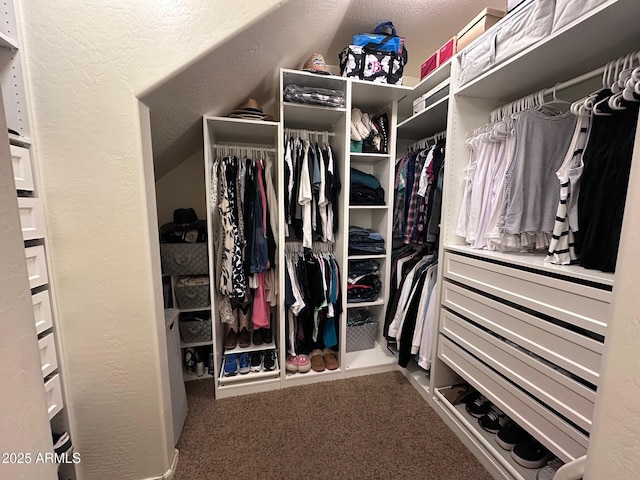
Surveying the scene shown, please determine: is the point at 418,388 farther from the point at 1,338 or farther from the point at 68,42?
the point at 68,42

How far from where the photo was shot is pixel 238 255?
166 centimetres

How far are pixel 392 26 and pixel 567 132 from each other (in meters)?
1.27

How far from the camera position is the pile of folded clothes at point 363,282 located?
2.00 meters

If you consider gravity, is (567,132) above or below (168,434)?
above

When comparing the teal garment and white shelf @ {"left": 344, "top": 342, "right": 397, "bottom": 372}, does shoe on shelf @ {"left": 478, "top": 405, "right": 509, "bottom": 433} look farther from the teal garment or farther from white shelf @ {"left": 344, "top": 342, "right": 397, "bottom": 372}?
the teal garment

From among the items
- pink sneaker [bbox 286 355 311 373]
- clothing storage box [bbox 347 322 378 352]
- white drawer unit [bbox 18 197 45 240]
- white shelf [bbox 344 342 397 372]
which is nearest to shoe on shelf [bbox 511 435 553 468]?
white shelf [bbox 344 342 397 372]

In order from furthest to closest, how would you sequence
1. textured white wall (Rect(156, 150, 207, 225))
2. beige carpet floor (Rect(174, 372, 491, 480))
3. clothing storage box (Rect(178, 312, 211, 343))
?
textured white wall (Rect(156, 150, 207, 225)) → clothing storage box (Rect(178, 312, 211, 343)) → beige carpet floor (Rect(174, 372, 491, 480))

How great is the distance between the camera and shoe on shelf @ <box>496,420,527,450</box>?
1.28 m

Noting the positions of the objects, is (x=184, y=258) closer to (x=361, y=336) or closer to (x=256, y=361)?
(x=256, y=361)

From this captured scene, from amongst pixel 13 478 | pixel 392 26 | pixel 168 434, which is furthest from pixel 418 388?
pixel 392 26

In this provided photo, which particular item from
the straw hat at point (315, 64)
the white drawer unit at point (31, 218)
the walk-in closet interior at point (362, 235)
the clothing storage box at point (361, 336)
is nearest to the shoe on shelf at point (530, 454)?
the walk-in closet interior at point (362, 235)

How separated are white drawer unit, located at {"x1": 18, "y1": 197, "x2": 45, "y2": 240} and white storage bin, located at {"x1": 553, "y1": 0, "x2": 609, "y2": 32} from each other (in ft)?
6.60

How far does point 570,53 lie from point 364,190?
1.20 m

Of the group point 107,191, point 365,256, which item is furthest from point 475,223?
point 107,191
